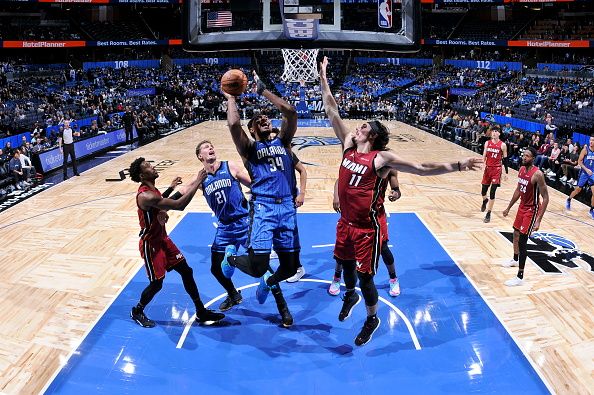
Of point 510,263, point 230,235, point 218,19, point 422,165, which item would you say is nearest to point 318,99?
point 218,19

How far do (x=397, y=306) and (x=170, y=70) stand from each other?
131ft

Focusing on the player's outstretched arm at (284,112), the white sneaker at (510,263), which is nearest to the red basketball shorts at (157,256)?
the player's outstretched arm at (284,112)

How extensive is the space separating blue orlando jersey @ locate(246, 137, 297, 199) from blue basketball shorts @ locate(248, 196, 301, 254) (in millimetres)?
78

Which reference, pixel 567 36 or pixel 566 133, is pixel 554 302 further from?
pixel 567 36

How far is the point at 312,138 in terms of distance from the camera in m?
21.1

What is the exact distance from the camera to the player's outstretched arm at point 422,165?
13.0 feet

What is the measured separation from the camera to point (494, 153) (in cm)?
922

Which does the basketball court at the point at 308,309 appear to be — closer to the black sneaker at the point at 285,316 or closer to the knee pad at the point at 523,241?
the black sneaker at the point at 285,316

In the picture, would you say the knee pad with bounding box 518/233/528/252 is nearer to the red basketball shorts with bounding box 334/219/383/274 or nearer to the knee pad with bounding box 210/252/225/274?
the red basketball shorts with bounding box 334/219/383/274

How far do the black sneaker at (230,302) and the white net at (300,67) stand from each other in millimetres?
5811

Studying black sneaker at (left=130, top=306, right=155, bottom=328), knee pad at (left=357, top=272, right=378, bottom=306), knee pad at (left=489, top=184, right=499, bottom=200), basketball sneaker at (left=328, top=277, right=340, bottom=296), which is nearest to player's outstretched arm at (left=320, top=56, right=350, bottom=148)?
knee pad at (left=357, top=272, right=378, bottom=306)

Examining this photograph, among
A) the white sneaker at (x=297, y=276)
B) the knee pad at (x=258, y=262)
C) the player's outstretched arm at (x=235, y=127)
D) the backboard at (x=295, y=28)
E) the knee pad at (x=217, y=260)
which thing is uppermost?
the backboard at (x=295, y=28)

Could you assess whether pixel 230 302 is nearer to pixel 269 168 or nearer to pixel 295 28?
pixel 269 168

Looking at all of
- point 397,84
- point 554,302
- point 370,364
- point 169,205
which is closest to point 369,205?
point 370,364
